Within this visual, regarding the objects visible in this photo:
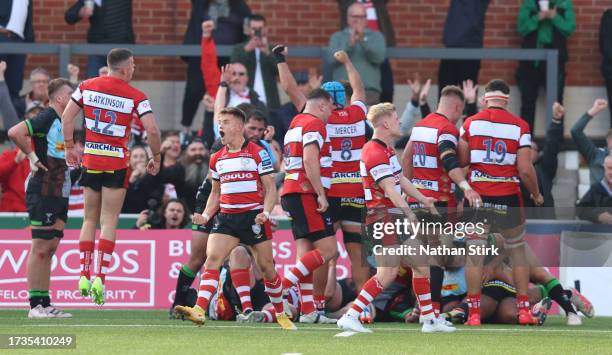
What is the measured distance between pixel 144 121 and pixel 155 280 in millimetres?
3731

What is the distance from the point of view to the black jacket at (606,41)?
2056 centimetres

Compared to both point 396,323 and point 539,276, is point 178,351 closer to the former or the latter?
point 396,323

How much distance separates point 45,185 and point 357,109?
3158 mm

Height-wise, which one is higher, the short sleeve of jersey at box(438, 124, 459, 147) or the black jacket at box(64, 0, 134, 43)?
the black jacket at box(64, 0, 134, 43)

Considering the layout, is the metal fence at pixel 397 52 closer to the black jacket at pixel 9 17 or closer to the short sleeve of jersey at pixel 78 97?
the black jacket at pixel 9 17

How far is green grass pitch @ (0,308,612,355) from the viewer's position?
11.1 m

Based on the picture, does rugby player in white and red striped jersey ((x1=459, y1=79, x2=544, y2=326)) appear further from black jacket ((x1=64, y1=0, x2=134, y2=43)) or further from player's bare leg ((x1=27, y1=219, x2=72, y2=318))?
black jacket ((x1=64, y1=0, x2=134, y2=43))

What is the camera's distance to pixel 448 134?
48.3ft

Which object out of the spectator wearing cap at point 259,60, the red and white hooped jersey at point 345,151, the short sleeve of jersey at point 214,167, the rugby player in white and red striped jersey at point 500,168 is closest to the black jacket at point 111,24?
the spectator wearing cap at point 259,60

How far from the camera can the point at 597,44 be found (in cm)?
2180

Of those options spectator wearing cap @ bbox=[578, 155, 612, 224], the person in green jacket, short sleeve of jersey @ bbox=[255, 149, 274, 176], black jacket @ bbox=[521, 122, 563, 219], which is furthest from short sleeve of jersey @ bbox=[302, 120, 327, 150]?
the person in green jacket

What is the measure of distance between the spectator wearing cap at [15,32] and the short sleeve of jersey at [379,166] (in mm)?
7785

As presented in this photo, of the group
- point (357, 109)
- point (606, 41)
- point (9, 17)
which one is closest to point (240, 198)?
point (357, 109)

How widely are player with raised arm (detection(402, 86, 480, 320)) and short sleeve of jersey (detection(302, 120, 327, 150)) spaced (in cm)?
124
